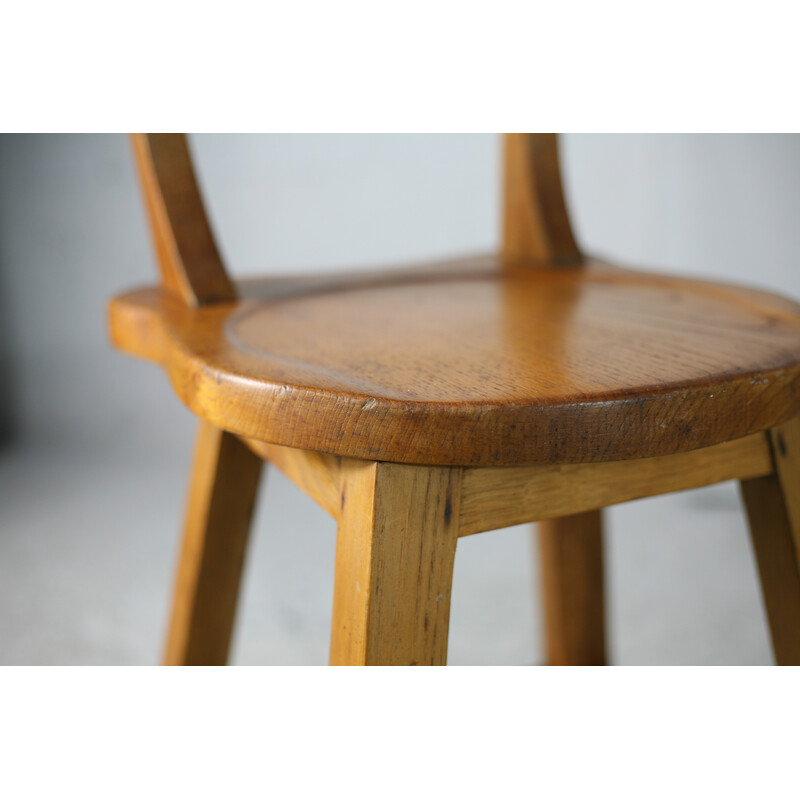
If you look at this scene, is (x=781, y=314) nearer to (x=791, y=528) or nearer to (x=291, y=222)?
(x=791, y=528)

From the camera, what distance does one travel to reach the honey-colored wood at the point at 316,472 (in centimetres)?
39

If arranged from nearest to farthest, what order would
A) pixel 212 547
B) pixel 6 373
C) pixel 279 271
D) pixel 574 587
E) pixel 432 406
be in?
pixel 432 406
pixel 212 547
pixel 574 587
pixel 279 271
pixel 6 373

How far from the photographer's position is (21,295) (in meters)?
1.54

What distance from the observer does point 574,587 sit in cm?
76

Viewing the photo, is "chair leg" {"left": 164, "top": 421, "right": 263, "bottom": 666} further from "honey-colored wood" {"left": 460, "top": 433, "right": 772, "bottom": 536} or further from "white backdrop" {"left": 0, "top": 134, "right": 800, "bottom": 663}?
"white backdrop" {"left": 0, "top": 134, "right": 800, "bottom": 663}

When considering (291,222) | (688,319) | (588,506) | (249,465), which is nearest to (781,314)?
(688,319)

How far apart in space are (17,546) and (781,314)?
1.02m

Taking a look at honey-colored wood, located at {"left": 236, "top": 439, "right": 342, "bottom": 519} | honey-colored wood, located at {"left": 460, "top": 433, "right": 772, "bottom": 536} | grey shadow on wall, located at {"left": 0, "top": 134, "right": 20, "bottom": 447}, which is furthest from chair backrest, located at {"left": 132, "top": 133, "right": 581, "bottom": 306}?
grey shadow on wall, located at {"left": 0, "top": 134, "right": 20, "bottom": 447}

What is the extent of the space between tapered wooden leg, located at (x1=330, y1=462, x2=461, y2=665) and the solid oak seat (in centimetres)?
2

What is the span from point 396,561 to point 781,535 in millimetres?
224

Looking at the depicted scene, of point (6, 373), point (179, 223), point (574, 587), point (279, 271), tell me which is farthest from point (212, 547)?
point (6, 373)

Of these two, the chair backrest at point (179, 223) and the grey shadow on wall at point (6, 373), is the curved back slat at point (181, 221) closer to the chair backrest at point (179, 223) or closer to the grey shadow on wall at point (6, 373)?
the chair backrest at point (179, 223)

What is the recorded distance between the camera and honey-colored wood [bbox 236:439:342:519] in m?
0.39

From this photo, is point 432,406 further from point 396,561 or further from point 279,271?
point 279,271
